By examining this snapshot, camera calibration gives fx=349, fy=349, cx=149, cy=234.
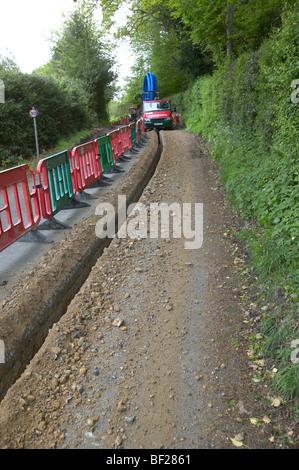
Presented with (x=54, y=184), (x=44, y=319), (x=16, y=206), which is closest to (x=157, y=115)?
(x=54, y=184)

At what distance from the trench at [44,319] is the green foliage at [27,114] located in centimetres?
886

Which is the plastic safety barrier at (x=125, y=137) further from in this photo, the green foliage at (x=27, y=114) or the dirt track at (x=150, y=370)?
the dirt track at (x=150, y=370)

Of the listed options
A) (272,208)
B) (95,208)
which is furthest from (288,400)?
(95,208)

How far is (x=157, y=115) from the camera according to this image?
24781mm

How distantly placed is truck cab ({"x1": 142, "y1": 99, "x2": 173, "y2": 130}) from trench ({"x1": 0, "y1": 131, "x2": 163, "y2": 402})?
20.4 m

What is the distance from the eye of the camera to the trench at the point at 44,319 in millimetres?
3305

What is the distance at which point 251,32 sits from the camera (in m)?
12.0

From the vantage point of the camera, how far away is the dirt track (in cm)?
258

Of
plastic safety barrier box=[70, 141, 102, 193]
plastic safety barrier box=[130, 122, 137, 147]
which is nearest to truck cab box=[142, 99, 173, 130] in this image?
plastic safety barrier box=[130, 122, 137, 147]

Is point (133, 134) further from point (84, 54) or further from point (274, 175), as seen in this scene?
point (84, 54)

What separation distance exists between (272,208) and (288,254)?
1.10m

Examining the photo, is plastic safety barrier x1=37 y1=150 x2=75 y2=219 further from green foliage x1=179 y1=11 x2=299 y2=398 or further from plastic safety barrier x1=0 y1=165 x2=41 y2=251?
green foliage x1=179 y1=11 x2=299 y2=398

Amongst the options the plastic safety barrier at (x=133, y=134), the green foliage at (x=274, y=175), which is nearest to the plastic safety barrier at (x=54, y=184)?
the green foliage at (x=274, y=175)
